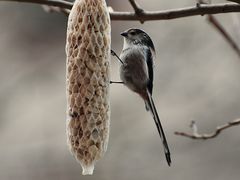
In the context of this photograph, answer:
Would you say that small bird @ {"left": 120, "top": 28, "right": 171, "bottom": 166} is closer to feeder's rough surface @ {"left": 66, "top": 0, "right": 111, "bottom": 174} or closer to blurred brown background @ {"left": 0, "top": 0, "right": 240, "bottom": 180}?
feeder's rough surface @ {"left": 66, "top": 0, "right": 111, "bottom": 174}

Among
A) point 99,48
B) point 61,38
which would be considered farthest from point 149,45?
point 61,38

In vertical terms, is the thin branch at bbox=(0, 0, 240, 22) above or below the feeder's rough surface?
above

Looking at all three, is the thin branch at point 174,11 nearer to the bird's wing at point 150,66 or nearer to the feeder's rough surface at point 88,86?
the bird's wing at point 150,66

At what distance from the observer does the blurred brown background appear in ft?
18.1

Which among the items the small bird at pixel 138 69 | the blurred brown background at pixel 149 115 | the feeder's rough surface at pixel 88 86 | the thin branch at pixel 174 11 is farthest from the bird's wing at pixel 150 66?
the blurred brown background at pixel 149 115

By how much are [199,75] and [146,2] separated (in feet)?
3.88

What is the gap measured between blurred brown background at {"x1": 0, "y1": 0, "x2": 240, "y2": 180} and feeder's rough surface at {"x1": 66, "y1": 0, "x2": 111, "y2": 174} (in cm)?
368

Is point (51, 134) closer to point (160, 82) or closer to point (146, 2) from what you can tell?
point (160, 82)

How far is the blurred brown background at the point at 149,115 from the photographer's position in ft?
18.1

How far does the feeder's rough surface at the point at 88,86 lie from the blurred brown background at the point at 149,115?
12.1ft

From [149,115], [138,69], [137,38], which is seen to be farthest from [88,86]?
[149,115]

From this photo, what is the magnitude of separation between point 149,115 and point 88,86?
3901mm

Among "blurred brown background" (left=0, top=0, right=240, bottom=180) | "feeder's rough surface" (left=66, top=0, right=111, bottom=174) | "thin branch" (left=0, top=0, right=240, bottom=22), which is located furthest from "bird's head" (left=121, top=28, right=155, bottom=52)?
"blurred brown background" (left=0, top=0, right=240, bottom=180)

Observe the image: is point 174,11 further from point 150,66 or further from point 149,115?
point 149,115
